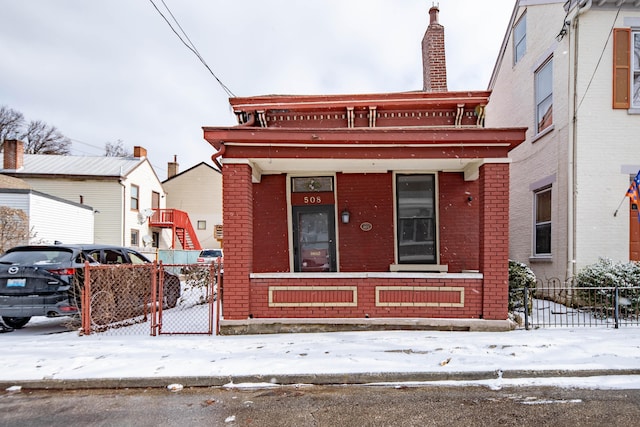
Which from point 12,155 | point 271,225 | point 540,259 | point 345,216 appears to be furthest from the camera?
point 12,155

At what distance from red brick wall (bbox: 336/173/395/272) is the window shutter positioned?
5.38m

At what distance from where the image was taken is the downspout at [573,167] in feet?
28.7

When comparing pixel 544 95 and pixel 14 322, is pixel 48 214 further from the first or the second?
pixel 544 95

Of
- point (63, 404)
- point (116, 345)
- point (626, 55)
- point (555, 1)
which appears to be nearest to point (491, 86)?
point (555, 1)

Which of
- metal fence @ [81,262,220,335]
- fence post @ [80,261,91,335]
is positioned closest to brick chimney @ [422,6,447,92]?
metal fence @ [81,262,220,335]

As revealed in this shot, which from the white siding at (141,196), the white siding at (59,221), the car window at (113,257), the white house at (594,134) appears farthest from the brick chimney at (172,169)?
the white house at (594,134)

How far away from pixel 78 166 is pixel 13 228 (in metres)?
9.72

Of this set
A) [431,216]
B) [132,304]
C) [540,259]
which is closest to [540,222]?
[540,259]

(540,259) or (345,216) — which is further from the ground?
(345,216)

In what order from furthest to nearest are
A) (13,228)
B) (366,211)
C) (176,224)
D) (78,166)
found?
(176,224), (78,166), (13,228), (366,211)

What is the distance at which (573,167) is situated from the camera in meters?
8.84

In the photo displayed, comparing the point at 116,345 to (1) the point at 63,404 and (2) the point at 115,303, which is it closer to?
(2) the point at 115,303

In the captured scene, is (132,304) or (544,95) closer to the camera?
(132,304)

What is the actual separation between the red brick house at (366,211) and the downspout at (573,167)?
2.02m
